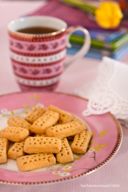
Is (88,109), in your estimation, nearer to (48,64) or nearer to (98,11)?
(48,64)

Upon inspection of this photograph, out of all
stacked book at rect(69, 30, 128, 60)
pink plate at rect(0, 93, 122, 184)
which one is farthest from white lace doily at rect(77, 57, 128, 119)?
stacked book at rect(69, 30, 128, 60)

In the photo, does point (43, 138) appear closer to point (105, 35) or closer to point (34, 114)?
point (34, 114)

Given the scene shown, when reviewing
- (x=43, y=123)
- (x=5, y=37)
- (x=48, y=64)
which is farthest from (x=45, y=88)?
(x=5, y=37)

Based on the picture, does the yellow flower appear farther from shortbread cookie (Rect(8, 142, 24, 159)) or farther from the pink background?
shortbread cookie (Rect(8, 142, 24, 159))

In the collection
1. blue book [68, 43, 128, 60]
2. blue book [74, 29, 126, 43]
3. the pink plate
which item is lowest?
blue book [68, 43, 128, 60]

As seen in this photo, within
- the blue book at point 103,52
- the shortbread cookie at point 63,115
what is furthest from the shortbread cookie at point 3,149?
the blue book at point 103,52
